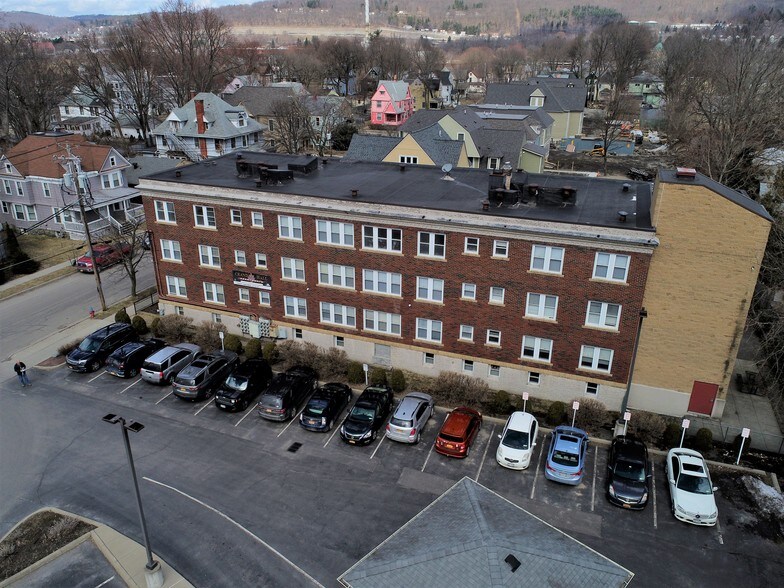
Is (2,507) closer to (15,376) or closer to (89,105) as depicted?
(15,376)

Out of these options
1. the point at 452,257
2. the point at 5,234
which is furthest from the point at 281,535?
the point at 5,234

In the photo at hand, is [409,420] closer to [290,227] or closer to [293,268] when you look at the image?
[293,268]

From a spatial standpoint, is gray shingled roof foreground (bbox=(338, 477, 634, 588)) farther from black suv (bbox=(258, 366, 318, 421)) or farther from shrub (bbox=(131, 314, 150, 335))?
shrub (bbox=(131, 314, 150, 335))

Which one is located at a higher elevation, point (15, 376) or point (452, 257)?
point (452, 257)

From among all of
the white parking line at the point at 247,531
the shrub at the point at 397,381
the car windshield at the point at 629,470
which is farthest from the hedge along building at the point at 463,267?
the white parking line at the point at 247,531

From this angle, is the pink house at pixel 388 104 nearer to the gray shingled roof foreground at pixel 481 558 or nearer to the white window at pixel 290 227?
the white window at pixel 290 227

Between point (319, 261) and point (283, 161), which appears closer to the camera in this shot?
point (319, 261)

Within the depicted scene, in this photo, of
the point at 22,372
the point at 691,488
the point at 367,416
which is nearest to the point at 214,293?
the point at 22,372

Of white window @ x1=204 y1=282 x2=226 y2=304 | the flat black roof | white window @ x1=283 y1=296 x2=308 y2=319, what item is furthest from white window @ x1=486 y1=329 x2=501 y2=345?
white window @ x1=204 y1=282 x2=226 y2=304
